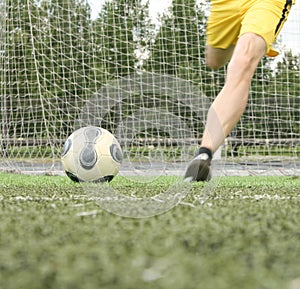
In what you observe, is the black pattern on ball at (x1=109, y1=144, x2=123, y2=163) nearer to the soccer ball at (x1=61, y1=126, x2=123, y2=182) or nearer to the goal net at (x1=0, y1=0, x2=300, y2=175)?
the soccer ball at (x1=61, y1=126, x2=123, y2=182)

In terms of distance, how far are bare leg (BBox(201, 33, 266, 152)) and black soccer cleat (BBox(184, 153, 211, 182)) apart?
77mm

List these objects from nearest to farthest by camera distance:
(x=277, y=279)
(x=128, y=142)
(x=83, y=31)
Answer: (x=277, y=279), (x=128, y=142), (x=83, y=31)

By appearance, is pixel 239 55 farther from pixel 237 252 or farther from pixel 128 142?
pixel 237 252

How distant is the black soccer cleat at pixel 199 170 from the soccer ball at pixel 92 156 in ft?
1.63

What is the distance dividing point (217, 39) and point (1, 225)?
2404 millimetres

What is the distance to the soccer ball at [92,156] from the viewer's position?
3025 mm

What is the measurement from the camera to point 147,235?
1238mm

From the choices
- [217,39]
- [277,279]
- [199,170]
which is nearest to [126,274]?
[277,279]

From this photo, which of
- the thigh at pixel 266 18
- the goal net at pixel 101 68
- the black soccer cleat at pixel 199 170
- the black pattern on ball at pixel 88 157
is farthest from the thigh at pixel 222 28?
the goal net at pixel 101 68

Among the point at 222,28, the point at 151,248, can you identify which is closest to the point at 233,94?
the point at 222,28

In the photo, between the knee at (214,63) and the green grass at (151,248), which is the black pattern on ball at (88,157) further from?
the green grass at (151,248)

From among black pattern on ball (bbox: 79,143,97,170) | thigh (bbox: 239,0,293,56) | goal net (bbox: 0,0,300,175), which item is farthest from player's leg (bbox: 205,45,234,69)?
goal net (bbox: 0,0,300,175)

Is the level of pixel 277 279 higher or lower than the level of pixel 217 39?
lower

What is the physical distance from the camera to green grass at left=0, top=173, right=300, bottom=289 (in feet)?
2.68
